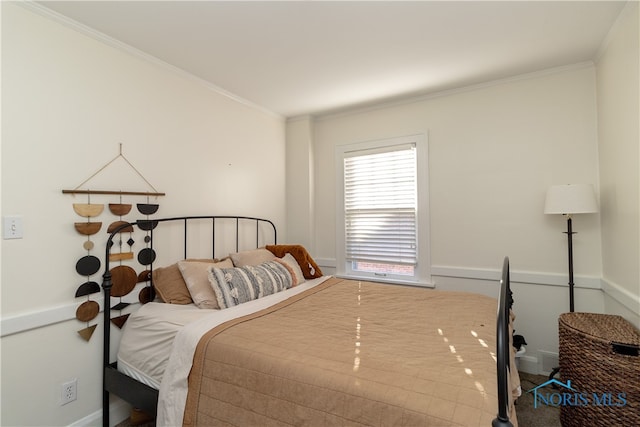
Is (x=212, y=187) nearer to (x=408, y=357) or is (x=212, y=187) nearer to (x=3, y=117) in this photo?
(x=3, y=117)

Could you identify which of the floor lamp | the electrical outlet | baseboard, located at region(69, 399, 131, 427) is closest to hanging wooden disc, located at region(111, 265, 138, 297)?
the electrical outlet

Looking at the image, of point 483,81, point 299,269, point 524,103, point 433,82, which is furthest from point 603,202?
point 299,269

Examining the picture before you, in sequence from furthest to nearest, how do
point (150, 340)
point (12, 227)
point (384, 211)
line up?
point (384, 211) → point (150, 340) → point (12, 227)

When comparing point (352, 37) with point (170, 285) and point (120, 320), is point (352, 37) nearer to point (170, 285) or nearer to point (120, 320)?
point (170, 285)

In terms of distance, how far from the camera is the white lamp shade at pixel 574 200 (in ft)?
7.20

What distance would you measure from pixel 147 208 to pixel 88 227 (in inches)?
15.6

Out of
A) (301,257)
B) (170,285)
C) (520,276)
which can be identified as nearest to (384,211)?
(301,257)

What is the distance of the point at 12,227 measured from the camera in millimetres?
1629

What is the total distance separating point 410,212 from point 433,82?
4.17ft

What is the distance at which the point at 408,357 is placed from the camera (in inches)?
52.0

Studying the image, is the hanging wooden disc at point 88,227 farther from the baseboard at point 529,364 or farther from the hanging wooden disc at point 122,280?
the baseboard at point 529,364

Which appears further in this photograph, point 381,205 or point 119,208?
point 381,205

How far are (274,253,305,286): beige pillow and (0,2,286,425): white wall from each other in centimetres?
101

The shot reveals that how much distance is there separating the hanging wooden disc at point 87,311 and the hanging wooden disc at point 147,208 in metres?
0.67
